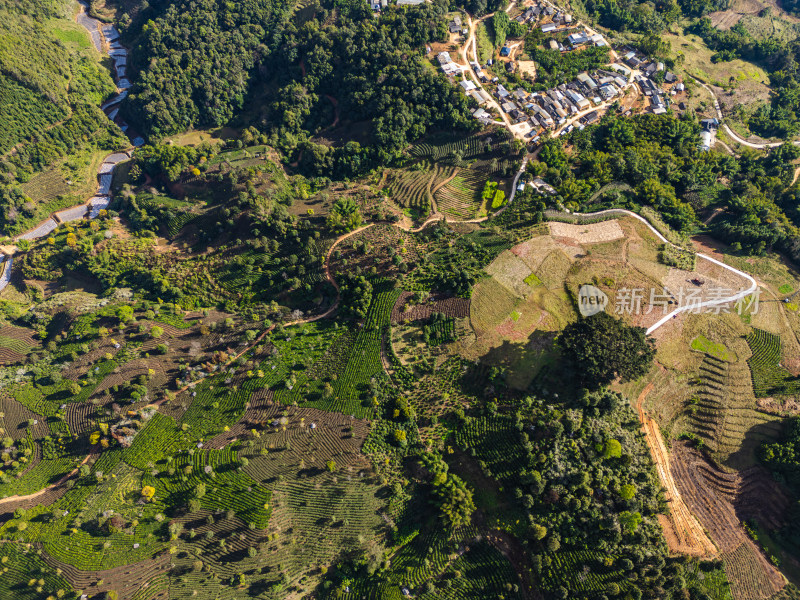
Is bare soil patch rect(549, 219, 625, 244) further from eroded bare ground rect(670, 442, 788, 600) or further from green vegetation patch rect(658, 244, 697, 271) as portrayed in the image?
eroded bare ground rect(670, 442, 788, 600)

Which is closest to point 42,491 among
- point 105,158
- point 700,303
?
point 105,158

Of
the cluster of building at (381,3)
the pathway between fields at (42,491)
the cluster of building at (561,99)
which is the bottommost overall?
the pathway between fields at (42,491)

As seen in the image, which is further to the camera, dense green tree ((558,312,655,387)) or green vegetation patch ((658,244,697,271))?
green vegetation patch ((658,244,697,271))

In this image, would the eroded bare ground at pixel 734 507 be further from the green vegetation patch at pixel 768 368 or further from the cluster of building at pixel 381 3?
the cluster of building at pixel 381 3

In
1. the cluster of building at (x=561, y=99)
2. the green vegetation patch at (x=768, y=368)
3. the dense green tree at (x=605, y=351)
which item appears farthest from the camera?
the cluster of building at (x=561, y=99)

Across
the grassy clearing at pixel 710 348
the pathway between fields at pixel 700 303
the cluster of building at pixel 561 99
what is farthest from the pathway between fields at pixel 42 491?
the cluster of building at pixel 561 99

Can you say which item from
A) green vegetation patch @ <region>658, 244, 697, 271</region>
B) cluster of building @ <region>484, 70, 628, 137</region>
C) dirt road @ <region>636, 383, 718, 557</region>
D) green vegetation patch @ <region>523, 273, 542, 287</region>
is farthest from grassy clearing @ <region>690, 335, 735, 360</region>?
cluster of building @ <region>484, 70, 628, 137</region>

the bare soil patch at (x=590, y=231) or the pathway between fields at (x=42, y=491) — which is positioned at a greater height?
the bare soil patch at (x=590, y=231)

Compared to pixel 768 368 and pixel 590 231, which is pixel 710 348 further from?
pixel 590 231
